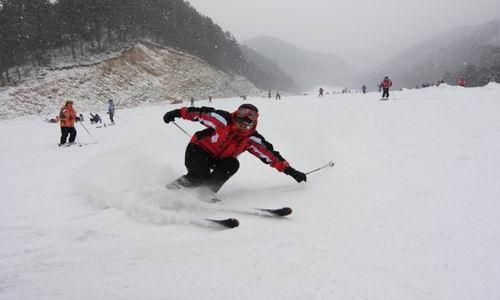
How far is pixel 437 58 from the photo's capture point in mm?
197625

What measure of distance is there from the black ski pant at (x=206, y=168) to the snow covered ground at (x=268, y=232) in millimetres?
348

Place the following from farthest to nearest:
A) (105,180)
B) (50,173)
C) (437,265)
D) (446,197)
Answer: (50,173), (105,180), (446,197), (437,265)

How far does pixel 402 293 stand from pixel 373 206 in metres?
1.91

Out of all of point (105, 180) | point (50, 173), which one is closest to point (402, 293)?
point (105, 180)

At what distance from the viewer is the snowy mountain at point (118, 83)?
117 feet

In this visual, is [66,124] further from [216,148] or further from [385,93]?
[385,93]

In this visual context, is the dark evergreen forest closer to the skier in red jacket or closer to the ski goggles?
the skier in red jacket

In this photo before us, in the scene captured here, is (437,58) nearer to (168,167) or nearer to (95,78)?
(95,78)

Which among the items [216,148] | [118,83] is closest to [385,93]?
[216,148]

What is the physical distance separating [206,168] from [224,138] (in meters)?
0.51

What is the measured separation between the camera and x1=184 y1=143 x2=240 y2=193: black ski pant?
202 inches

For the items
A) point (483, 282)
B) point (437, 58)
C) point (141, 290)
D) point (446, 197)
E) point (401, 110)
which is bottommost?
point (141, 290)

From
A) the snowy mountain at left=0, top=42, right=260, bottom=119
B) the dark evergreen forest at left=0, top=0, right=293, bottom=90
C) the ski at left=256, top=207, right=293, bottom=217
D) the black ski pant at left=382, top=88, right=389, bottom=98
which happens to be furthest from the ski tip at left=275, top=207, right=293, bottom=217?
the dark evergreen forest at left=0, top=0, right=293, bottom=90

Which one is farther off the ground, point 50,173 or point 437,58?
point 437,58
